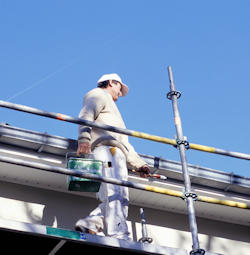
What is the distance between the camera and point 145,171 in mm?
5723

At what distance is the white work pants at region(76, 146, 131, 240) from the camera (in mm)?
4758

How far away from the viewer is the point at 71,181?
4.77 meters

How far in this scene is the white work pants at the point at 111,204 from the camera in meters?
4.76

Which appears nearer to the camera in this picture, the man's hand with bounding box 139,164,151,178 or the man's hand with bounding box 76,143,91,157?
the man's hand with bounding box 76,143,91,157

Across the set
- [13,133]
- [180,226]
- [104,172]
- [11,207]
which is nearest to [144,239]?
[180,226]

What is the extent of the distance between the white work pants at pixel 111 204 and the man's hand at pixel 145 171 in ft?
1.39

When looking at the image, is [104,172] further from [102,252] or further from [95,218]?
[102,252]

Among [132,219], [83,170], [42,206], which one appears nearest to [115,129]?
[83,170]

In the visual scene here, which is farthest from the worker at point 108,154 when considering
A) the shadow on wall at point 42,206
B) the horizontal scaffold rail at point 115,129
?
the shadow on wall at point 42,206

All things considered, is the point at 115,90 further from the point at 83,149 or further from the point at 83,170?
the point at 83,170

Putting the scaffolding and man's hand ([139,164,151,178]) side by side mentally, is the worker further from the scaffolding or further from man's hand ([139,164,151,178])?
the scaffolding

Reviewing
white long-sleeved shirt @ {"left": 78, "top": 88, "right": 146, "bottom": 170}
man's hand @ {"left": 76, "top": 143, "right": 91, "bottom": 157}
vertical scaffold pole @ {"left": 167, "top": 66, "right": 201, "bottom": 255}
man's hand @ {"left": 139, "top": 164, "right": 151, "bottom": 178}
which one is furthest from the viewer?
man's hand @ {"left": 139, "top": 164, "right": 151, "bottom": 178}

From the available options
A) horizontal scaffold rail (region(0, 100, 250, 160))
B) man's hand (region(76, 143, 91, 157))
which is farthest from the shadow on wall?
horizontal scaffold rail (region(0, 100, 250, 160))

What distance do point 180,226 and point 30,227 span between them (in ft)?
11.2
